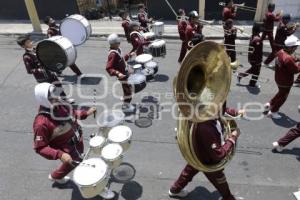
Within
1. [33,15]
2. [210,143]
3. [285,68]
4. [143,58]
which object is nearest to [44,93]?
[210,143]

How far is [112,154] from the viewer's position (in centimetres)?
530

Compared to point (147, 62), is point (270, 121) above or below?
below

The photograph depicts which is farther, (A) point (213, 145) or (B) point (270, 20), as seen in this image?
(B) point (270, 20)

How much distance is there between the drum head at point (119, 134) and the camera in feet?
18.5

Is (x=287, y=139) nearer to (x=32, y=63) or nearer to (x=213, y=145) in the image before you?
(x=213, y=145)

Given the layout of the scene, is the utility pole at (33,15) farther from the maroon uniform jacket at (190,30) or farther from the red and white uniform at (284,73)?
the red and white uniform at (284,73)

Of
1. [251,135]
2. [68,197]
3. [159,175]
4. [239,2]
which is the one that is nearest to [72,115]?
[68,197]

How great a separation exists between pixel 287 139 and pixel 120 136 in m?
3.22

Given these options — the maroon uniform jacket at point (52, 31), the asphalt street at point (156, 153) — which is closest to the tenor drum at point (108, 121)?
the asphalt street at point (156, 153)

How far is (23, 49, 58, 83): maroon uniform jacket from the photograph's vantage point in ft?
26.7

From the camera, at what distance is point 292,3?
527 inches

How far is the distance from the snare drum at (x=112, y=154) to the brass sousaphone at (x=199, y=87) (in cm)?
143

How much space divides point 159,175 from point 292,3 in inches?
415

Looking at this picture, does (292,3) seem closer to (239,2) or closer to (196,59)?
(239,2)
